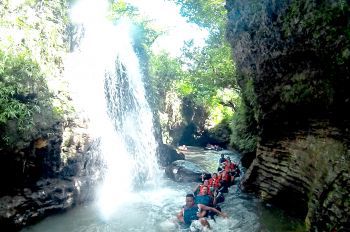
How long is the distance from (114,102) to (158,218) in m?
7.79

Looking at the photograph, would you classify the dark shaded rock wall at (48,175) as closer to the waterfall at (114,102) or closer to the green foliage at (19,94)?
the green foliage at (19,94)

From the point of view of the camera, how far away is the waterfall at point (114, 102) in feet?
41.1

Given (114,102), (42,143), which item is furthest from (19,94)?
(114,102)

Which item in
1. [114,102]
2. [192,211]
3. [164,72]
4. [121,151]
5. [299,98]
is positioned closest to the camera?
[299,98]

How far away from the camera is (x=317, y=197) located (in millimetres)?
6590

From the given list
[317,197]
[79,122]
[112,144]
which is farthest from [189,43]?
[317,197]

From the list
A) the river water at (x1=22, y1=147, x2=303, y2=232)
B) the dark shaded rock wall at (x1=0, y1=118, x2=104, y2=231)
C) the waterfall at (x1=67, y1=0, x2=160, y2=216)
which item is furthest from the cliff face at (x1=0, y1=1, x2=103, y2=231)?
the waterfall at (x1=67, y1=0, x2=160, y2=216)

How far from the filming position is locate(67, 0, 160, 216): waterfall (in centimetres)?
1253

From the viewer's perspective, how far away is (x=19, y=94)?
8367 millimetres

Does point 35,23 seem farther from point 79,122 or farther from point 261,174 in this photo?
point 261,174

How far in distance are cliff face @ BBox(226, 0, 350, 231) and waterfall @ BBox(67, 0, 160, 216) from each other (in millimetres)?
5544

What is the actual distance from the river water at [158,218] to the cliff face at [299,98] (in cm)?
70

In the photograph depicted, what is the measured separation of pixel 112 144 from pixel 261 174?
22.5 ft

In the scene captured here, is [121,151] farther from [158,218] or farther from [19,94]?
[19,94]
